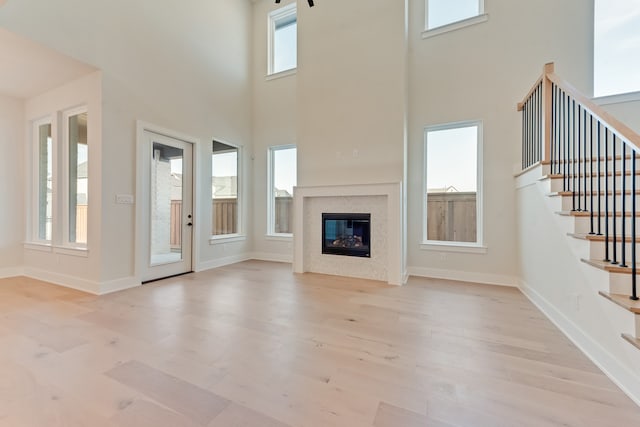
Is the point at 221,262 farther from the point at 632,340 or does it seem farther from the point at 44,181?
the point at 632,340

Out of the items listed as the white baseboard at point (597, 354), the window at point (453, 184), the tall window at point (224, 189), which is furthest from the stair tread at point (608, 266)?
the tall window at point (224, 189)

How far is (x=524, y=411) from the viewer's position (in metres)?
1.42

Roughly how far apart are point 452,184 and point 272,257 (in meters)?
3.61

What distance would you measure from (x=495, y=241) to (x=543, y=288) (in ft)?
3.81

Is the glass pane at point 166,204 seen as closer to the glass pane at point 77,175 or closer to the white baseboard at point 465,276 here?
the glass pane at point 77,175

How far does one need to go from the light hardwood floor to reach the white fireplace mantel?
0.88 metres

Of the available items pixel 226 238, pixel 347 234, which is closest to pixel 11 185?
pixel 226 238

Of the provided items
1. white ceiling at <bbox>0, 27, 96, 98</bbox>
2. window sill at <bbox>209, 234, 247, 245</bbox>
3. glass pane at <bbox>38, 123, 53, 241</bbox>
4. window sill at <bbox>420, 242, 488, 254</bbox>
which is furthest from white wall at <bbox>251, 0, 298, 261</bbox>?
glass pane at <bbox>38, 123, 53, 241</bbox>

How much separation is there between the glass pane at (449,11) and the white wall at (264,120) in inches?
103

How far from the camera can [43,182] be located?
4.35m

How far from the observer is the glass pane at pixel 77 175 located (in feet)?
12.5

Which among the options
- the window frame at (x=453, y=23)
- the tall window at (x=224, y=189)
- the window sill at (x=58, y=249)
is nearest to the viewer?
the window sill at (x=58, y=249)

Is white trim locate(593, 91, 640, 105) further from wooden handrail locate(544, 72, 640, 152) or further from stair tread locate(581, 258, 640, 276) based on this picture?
stair tread locate(581, 258, 640, 276)

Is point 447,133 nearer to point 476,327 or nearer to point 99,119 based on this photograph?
point 476,327
